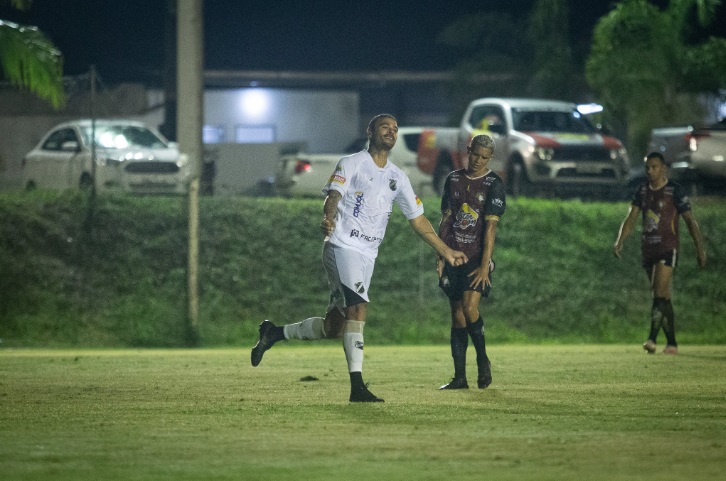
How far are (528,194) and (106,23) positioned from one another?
2489 centimetres

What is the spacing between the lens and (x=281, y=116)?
148 feet

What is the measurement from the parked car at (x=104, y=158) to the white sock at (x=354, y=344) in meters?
12.5

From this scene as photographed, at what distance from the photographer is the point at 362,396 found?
1010 cm

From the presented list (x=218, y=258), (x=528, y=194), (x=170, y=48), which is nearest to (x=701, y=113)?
(x=528, y=194)

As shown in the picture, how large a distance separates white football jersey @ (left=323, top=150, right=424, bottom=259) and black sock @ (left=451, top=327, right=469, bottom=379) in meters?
1.32

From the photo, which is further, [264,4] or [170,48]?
[264,4]

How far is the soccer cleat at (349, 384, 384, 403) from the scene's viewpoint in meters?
10.1

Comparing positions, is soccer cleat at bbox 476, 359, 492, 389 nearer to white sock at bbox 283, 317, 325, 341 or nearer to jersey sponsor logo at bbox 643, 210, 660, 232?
white sock at bbox 283, 317, 325, 341

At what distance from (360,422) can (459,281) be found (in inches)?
97.4

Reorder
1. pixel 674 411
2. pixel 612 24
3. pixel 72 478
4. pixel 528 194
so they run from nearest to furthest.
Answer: pixel 72 478, pixel 674 411, pixel 528 194, pixel 612 24

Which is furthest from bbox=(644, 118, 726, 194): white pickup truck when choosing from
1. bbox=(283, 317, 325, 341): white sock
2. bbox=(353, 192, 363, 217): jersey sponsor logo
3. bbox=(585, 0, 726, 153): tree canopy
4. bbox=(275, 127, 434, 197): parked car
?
bbox=(353, 192, 363, 217): jersey sponsor logo

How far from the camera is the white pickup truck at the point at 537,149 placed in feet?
80.6

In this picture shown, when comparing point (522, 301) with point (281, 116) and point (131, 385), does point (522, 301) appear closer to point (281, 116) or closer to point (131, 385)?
point (131, 385)

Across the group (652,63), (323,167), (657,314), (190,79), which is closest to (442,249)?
(657,314)
